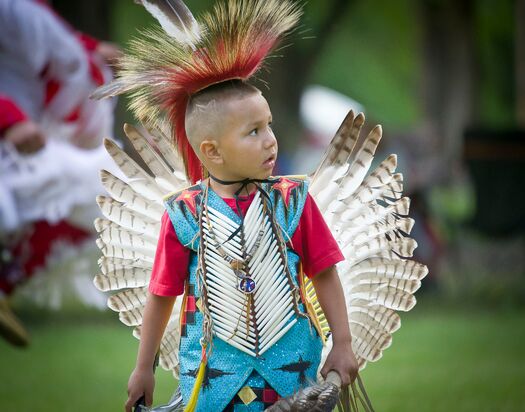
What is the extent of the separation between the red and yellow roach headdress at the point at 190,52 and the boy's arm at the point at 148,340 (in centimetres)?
44

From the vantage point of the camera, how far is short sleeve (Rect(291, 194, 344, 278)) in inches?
104

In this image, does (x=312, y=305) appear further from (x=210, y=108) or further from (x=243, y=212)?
(x=210, y=108)

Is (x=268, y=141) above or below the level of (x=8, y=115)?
above

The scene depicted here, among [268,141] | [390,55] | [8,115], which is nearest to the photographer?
[268,141]

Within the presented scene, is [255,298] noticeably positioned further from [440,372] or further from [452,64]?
[452,64]

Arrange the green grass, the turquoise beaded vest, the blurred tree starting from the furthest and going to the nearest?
the blurred tree
the green grass
the turquoise beaded vest

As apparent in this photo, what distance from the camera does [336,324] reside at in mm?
2660

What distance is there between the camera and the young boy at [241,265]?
2.58 meters

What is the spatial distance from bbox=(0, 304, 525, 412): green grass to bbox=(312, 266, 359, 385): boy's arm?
1787 mm

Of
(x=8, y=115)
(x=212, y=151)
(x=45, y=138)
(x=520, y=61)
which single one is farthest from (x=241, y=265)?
(x=520, y=61)

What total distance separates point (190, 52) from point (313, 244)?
565 mm

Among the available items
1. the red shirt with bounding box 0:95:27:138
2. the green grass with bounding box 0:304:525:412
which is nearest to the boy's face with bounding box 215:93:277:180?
the green grass with bounding box 0:304:525:412

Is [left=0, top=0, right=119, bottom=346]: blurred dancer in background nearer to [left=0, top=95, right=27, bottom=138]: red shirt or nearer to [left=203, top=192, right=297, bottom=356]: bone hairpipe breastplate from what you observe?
[left=0, top=95, right=27, bottom=138]: red shirt

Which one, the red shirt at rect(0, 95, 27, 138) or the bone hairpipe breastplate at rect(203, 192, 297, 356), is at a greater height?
the bone hairpipe breastplate at rect(203, 192, 297, 356)
